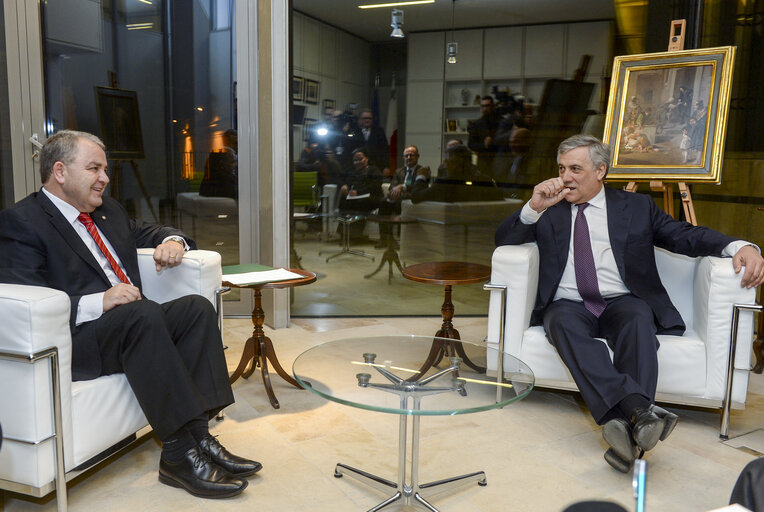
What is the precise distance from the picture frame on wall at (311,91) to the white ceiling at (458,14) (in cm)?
41

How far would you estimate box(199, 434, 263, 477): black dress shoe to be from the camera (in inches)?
88.8

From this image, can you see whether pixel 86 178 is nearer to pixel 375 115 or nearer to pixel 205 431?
pixel 205 431

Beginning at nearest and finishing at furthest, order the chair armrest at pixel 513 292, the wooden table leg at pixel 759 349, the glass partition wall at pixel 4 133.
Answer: the chair armrest at pixel 513 292 < the wooden table leg at pixel 759 349 < the glass partition wall at pixel 4 133

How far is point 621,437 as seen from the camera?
2.28 meters

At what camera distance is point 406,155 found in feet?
14.7

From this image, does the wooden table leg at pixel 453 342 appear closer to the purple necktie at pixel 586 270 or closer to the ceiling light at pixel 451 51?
the purple necktie at pixel 586 270

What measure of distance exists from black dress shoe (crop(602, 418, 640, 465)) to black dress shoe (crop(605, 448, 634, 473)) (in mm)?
47

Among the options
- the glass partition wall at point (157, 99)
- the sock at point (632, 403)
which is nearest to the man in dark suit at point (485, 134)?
the glass partition wall at point (157, 99)

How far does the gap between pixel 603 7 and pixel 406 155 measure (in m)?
1.64

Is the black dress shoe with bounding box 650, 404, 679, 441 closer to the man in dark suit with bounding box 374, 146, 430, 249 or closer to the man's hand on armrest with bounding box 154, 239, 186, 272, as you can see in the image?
the man's hand on armrest with bounding box 154, 239, 186, 272

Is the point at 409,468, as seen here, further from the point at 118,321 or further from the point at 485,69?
the point at 485,69

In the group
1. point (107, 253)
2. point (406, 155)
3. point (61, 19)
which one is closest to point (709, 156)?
point (406, 155)

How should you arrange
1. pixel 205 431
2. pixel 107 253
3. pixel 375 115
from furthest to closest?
1. pixel 375 115
2. pixel 107 253
3. pixel 205 431

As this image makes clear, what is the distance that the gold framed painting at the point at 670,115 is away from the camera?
3295 millimetres
